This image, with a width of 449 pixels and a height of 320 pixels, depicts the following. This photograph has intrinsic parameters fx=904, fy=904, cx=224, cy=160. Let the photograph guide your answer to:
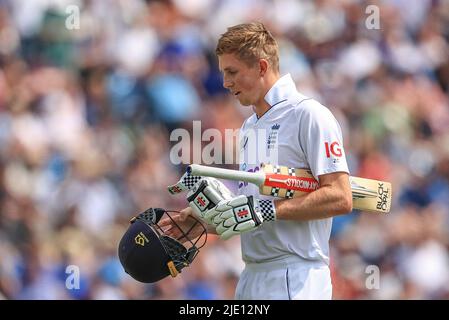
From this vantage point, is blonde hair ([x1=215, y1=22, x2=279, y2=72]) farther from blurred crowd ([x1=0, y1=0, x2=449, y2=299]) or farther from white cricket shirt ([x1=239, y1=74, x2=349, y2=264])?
blurred crowd ([x1=0, y1=0, x2=449, y2=299])

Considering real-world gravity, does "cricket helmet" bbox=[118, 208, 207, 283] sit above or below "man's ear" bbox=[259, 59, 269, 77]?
below

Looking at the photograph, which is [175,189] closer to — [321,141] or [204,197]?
[204,197]

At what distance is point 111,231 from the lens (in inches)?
239

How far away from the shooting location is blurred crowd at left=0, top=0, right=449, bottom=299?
6086 mm

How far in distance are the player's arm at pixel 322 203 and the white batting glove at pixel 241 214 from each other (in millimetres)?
43

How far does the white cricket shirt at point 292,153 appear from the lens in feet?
11.3

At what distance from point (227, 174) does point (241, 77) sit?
18.0 inches

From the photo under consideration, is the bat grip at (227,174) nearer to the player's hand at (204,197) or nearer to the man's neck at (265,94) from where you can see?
the player's hand at (204,197)

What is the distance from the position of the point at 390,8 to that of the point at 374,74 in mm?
642

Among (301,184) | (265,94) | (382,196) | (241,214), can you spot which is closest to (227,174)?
(241,214)

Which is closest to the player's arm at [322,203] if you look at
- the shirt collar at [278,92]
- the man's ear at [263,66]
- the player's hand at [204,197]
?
the player's hand at [204,197]

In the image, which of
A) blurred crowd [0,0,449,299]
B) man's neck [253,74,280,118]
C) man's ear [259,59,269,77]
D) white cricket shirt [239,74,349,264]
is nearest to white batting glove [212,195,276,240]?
white cricket shirt [239,74,349,264]

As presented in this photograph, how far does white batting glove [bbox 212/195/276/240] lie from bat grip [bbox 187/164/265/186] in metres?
0.07
